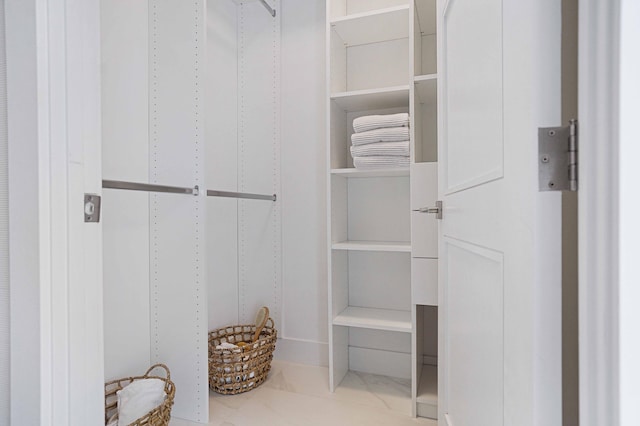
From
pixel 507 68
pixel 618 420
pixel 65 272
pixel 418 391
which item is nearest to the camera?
pixel 618 420

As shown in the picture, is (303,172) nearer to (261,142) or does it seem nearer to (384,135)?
(261,142)

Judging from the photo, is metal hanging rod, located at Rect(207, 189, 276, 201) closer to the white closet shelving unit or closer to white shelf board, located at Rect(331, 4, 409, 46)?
the white closet shelving unit

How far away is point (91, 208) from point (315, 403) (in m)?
1.32

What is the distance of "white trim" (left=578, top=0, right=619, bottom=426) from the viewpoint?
416mm

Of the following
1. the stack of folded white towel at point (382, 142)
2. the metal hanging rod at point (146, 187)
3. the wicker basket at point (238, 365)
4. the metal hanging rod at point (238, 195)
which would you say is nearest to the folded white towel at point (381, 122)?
the stack of folded white towel at point (382, 142)

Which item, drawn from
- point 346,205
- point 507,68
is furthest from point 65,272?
point 346,205

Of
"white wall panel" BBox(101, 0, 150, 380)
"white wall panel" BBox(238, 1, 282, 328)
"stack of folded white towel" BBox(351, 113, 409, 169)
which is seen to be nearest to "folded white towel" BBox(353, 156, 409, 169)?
"stack of folded white towel" BBox(351, 113, 409, 169)

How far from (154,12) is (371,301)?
1695 millimetres

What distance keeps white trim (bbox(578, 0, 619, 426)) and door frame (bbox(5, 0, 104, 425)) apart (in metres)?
0.87

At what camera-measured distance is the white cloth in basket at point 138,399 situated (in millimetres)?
1281

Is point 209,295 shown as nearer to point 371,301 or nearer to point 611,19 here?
point 371,301

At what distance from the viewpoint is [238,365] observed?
174 centimetres

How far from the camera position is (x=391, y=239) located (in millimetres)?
2021
